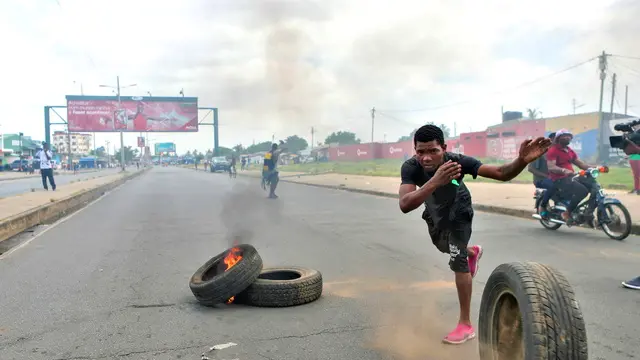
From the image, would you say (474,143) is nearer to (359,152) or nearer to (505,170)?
(359,152)

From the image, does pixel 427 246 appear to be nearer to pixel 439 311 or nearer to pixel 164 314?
pixel 439 311

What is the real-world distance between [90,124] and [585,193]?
47.1m

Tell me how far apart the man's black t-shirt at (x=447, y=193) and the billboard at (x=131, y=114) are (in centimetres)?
4687

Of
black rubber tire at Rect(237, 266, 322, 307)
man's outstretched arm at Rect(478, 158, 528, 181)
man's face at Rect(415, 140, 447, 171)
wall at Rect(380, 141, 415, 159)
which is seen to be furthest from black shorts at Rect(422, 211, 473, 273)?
wall at Rect(380, 141, 415, 159)

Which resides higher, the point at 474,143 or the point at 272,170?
the point at 474,143

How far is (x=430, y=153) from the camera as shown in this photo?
301 centimetres

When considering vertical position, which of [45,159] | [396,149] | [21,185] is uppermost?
[396,149]

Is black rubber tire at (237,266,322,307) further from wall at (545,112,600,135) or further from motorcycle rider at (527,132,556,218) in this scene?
wall at (545,112,600,135)

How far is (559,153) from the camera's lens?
7.59 meters

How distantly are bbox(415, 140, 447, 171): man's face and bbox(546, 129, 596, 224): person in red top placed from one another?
528cm

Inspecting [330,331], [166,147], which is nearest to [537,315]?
[330,331]

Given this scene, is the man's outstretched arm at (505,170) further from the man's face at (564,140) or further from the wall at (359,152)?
the wall at (359,152)

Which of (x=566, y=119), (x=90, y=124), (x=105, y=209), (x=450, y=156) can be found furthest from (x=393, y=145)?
(x=450, y=156)

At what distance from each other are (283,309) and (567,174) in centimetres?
544
